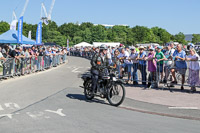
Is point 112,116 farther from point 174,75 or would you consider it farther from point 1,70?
point 1,70

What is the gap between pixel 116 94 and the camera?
834 cm

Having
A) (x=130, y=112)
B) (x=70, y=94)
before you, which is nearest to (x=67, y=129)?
(x=130, y=112)

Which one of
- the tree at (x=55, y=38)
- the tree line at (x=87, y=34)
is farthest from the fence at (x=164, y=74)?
the tree at (x=55, y=38)

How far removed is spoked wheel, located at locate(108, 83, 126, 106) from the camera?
8.14 meters

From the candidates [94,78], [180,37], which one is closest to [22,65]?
[94,78]

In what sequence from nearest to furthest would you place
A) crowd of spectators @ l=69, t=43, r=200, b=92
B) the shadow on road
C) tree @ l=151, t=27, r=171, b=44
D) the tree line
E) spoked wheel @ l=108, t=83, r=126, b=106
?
1. spoked wheel @ l=108, t=83, r=126, b=106
2. the shadow on road
3. crowd of spectators @ l=69, t=43, r=200, b=92
4. the tree line
5. tree @ l=151, t=27, r=171, b=44

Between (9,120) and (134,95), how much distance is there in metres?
5.10

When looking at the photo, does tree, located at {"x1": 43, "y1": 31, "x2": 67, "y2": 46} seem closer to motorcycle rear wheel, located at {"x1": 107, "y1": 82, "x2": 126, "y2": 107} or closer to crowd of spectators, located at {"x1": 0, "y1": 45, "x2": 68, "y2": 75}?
crowd of spectators, located at {"x1": 0, "y1": 45, "x2": 68, "y2": 75}

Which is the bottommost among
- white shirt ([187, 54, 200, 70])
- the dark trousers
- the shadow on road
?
the shadow on road

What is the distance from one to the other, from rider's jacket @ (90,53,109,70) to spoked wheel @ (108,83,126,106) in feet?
2.53

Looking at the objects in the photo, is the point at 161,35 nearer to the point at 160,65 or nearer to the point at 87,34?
the point at 87,34

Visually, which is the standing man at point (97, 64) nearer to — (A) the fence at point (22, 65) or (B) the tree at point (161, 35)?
(A) the fence at point (22, 65)

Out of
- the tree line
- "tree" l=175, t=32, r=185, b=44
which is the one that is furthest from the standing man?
"tree" l=175, t=32, r=185, b=44

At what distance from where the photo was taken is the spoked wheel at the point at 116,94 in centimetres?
814
